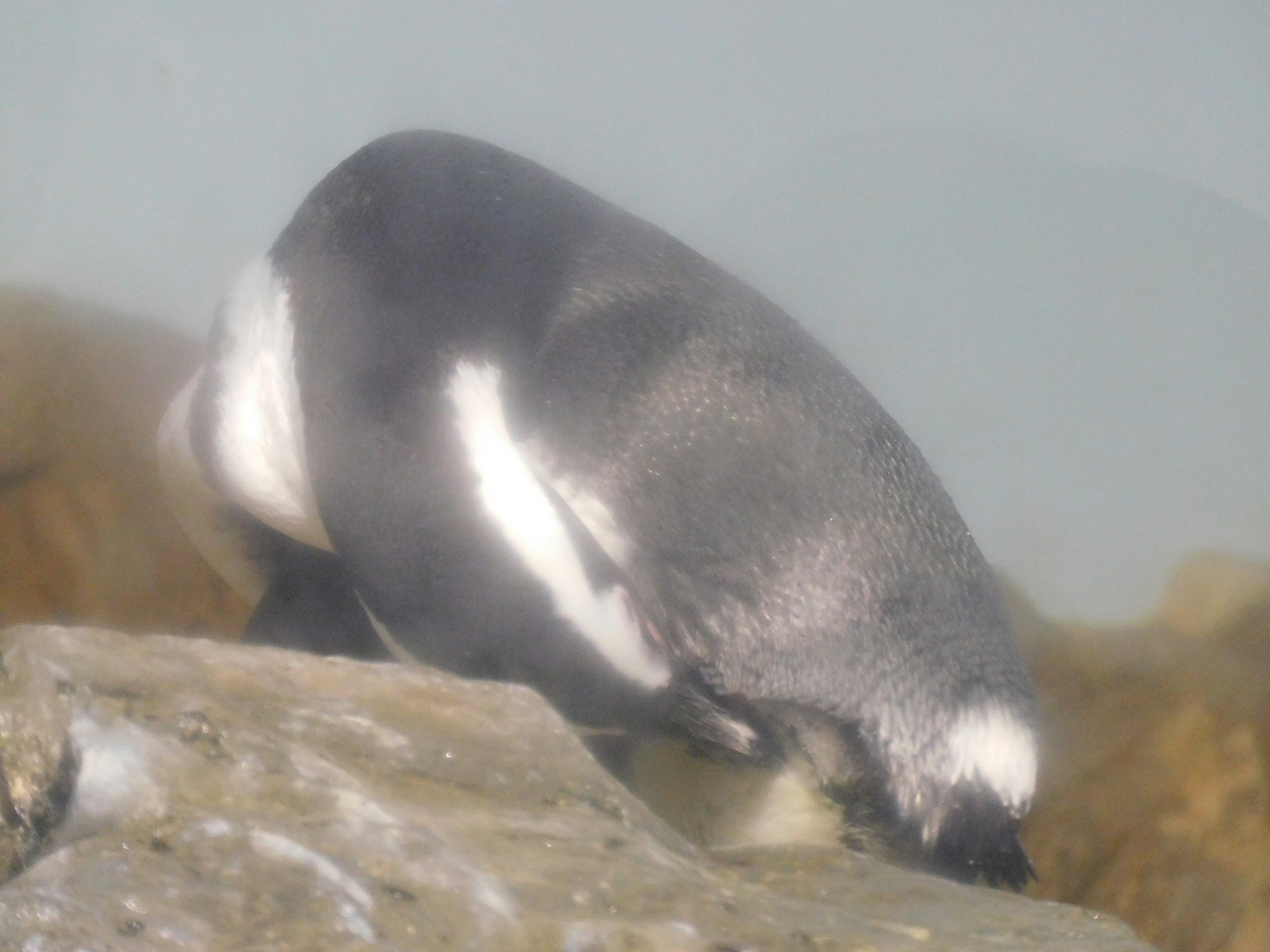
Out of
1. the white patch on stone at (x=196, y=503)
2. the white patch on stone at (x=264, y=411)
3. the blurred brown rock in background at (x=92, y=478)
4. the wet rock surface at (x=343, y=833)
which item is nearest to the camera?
the wet rock surface at (x=343, y=833)

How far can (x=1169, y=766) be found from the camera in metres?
0.92

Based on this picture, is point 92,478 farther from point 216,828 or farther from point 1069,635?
point 1069,635

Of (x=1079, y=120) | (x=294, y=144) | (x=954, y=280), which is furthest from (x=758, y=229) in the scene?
(x=294, y=144)

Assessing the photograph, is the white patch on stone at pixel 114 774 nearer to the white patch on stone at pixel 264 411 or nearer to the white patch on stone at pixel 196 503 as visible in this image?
the white patch on stone at pixel 264 411

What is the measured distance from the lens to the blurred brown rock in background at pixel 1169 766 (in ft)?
2.77

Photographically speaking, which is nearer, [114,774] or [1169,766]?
[114,774]

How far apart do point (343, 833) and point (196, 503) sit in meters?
0.72

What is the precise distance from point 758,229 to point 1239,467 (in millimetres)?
591

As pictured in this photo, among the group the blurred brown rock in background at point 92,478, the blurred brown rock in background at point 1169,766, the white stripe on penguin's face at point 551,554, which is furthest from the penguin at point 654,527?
the blurred brown rock in background at point 92,478

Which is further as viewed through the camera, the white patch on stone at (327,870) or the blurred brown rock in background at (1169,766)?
the blurred brown rock in background at (1169,766)

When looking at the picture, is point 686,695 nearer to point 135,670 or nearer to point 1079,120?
point 135,670

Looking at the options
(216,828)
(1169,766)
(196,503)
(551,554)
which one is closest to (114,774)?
(216,828)

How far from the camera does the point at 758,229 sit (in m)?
1.19

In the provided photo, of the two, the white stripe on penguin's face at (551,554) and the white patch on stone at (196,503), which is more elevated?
the white stripe on penguin's face at (551,554)
